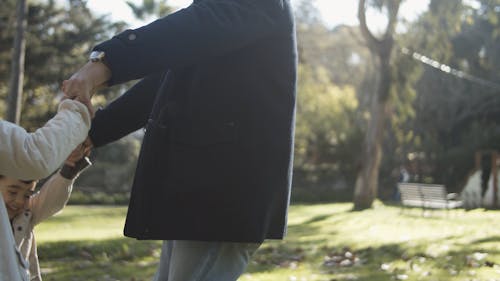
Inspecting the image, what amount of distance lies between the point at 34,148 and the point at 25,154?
0.03 m

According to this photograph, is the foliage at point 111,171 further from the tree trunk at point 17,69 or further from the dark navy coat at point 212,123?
the dark navy coat at point 212,123

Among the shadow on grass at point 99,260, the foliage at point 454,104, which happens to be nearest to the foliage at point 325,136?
the foliage at point 454,104

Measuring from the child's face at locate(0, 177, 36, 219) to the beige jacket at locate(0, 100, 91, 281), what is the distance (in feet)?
2.16

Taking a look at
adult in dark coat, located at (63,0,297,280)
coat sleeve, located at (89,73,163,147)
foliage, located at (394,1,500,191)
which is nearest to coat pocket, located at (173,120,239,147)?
adult in dark coat, located at (63,0,297,280)

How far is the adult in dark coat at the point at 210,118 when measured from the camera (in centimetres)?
199

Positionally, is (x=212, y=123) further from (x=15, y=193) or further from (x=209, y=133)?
(x=15, y=193)

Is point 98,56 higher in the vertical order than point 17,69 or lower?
lower

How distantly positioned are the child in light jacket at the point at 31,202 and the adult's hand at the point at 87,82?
586 mm

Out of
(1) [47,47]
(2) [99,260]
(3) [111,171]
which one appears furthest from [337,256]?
(3) [111,171]

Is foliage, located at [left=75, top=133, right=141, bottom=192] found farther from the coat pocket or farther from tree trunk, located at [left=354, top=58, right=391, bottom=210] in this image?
the coat pocket

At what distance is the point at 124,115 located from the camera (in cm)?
260

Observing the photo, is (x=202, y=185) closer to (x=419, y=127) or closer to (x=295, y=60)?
(x=295, y=60)

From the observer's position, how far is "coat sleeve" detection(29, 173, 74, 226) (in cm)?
272

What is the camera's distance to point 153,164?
2109 mm
